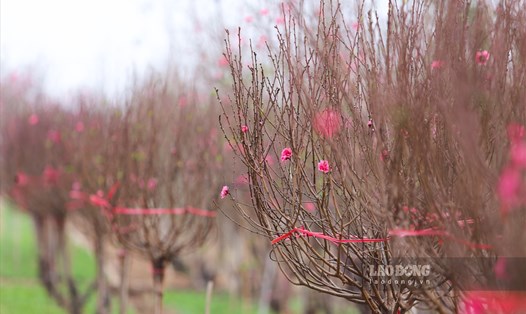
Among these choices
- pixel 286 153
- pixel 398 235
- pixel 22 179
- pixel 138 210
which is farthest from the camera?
pixel 22 179

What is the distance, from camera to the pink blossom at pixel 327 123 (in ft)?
13.8

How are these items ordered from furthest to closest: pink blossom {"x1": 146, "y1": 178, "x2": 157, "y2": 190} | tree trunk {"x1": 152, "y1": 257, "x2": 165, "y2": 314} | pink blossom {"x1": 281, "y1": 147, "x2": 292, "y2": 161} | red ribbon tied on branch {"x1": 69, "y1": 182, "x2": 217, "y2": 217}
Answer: pink blossom {"x1": 146, "y1": 178, "x2": 157, "y2": 190}
tree trunk {"x1": 152, "y1": 257, "x2": 165, "y2": 314}
red ribbon tied on branch {"x1": 69, "y1": 182, "x2": 217, "y2": 217}
pink blossom {"x1": 281, "y1": 147, "x2": 292, "y2": 161}

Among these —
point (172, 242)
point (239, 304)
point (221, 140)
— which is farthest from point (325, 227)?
point (239, 304)

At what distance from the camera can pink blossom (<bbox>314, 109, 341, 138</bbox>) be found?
Answer: 4.20 m

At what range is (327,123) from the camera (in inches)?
166

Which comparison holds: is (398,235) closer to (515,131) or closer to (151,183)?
(515,131)

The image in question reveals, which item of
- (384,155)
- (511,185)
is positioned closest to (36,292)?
(384,155)

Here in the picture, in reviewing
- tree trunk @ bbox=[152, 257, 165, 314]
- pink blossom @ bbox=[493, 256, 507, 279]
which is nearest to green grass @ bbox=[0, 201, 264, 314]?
tree trunk @ bbox=[152, 257, 165, 314]

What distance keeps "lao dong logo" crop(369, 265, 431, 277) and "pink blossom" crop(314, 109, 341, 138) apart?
0.81 m

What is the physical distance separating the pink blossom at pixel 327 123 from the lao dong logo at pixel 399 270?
81cm

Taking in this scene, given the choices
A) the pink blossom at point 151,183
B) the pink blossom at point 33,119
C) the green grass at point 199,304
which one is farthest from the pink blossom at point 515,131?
the green grass at point 199,304

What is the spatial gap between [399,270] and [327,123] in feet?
3.05

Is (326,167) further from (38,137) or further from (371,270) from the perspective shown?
(38,137)

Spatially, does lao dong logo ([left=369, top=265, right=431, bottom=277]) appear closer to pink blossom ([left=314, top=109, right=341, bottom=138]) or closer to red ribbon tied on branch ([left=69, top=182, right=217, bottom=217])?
pink blossom ([left=314, top=109, right=341, bottom=138])
